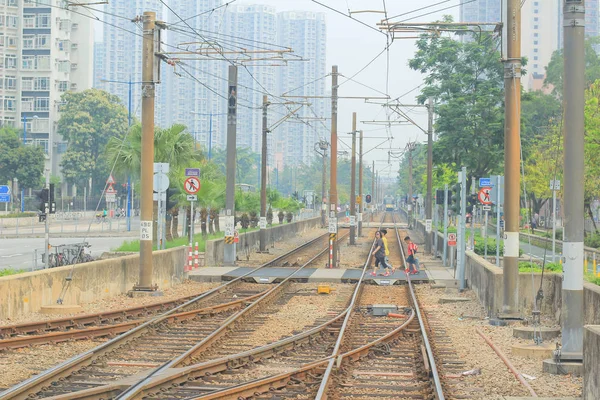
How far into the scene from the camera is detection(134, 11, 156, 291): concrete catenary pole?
2316 cm

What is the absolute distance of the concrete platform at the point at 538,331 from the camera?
52.1 feet

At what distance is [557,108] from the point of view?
10400 cm

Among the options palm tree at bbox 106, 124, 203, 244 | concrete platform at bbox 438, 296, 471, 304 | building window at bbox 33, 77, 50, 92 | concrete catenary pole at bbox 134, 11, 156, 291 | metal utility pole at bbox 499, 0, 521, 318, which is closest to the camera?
metal utility pole at bbox 499, 0, 521, 318

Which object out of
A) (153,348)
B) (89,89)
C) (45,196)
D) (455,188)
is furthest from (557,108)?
(153,348)

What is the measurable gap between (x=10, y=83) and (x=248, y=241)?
7253 centimetres

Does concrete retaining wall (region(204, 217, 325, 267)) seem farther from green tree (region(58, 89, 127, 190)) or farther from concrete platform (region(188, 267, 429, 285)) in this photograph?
green tree (region(58, 89, 127, 190))

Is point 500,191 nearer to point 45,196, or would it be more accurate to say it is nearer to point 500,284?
point 500,284

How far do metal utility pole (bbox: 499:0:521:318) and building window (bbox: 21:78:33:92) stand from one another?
94.5 meters

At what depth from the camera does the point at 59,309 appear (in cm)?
1883

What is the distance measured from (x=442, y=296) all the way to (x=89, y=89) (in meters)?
89.1

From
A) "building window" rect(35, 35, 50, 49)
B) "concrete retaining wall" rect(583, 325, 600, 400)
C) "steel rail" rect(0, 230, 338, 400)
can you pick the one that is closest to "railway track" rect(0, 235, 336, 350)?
"steel rail" rect(0, 230, 338, 400)

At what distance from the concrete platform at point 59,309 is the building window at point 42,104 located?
91916mm

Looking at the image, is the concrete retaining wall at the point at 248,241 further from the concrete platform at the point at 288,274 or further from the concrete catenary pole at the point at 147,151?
the concrete catenary pole at the point at 147,151

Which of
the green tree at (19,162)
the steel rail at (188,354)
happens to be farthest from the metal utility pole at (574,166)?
the green tree at (19,162)
